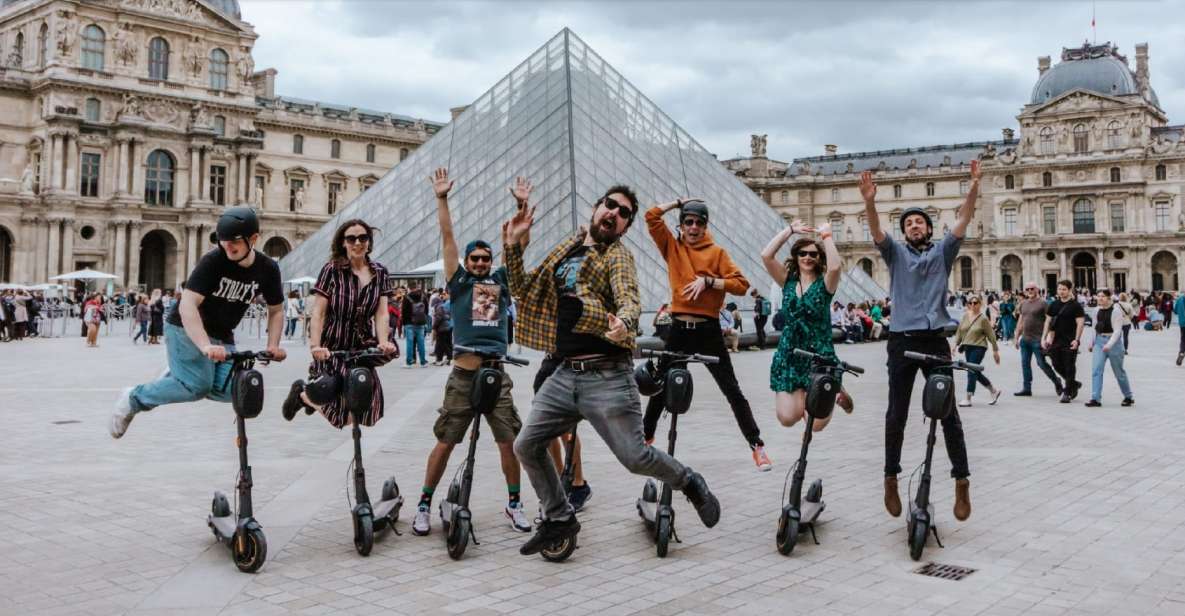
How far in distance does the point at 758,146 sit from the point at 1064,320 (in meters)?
70.3

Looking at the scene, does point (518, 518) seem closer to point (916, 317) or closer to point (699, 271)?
point (699, 271)

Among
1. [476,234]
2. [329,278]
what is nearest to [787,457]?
[329,278]

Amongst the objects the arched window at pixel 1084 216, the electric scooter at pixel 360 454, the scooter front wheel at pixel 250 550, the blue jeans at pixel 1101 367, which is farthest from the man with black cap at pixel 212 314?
the arched window at pixel 1084 216

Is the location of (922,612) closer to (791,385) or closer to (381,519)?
(791,385)

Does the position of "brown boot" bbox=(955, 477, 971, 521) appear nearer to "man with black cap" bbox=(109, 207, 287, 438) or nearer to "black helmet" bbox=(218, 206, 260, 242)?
"man with black cap" bbox=(109, 207, 287, 438)

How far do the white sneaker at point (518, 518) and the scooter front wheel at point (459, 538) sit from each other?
1.75ft

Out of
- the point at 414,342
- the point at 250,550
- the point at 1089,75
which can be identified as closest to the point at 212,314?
the point at 250,550

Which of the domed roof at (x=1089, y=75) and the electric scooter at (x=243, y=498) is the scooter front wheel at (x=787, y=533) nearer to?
the electric scooter at (x=243, y=498)

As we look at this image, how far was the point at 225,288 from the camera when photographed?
3979 mm

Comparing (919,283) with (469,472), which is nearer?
(469,472)

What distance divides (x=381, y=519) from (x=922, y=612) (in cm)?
244

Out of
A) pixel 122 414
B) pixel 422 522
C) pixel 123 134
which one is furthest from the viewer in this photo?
pixel 123 134

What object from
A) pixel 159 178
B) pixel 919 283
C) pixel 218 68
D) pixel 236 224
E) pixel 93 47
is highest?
pixel 218 68

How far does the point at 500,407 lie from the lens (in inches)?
174
